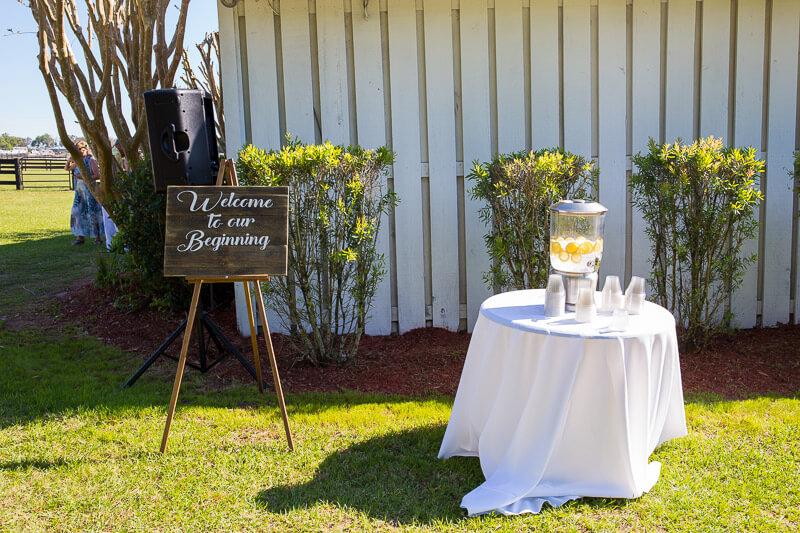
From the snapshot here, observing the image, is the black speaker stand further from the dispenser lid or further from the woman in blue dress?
the woman in blue dress

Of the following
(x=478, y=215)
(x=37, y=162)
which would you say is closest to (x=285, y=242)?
(x=478, y=215)

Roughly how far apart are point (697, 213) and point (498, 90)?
6.41 ft

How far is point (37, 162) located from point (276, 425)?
39414 millimetres

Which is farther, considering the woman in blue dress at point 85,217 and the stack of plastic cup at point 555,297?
the woman in blue dress at point 85,217

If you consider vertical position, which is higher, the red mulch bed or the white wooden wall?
the white wooden wall

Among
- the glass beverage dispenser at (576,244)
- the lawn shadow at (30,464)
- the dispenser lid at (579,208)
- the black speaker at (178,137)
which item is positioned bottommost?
the lawn shadow at (30,464)

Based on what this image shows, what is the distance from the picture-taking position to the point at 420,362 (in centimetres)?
538

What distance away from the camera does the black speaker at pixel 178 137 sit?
16.1 ft

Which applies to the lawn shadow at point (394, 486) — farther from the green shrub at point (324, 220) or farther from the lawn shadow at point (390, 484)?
the green shrub at point (324, 220)

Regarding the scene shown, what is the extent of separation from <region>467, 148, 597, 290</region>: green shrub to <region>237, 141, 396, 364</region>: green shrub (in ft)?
2.79

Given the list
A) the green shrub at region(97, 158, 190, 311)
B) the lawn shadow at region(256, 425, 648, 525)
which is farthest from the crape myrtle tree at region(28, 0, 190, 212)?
the lawn shadow at region(256, 425, 648, 525)

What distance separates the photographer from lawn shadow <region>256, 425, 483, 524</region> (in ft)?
10.7

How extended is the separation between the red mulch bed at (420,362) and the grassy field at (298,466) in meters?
0.25

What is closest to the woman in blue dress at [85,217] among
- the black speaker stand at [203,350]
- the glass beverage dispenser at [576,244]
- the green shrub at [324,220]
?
the black speaker stand at [203,350]
